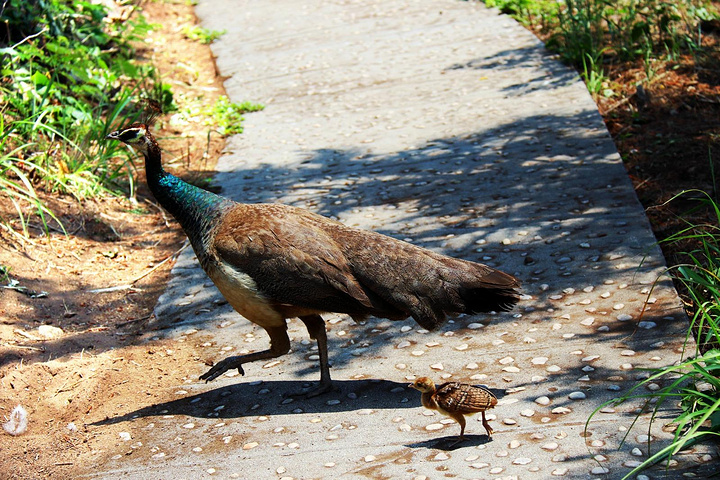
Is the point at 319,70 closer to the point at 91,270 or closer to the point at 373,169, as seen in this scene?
the point at 373,169

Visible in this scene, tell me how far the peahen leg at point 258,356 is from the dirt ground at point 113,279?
445 mm

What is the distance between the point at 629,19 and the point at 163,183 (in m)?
7.81

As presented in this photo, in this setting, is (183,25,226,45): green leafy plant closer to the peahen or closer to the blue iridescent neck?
the blue iridescent neck

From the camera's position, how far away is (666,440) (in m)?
3.90

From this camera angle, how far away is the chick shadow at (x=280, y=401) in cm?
486

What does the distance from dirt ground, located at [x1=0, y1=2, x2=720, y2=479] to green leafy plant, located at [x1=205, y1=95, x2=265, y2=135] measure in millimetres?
233

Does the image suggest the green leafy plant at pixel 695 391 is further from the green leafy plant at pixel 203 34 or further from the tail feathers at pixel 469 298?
the green leafy plant at pixel 203 34

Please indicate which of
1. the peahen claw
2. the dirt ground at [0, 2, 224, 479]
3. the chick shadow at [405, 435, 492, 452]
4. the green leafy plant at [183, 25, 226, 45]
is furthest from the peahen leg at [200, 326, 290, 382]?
the green leafy plant at [183, 25, 226, 45]

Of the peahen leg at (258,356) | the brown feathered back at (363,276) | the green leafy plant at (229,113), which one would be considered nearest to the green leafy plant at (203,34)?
the green leafy plant at (229,113)

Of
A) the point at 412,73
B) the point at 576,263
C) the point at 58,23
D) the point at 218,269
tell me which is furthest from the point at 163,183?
the point at 412,73

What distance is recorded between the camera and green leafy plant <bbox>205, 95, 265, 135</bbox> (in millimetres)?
10492

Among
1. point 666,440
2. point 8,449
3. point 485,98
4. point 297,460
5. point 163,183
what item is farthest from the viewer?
point 485,98

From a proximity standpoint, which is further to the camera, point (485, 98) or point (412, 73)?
point (412, 73)

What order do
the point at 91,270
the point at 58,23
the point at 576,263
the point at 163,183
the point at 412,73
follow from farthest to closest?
the point at 412,73
the point at 58,23
the point at 91,270
the point at 576,263
the point at 163,183
